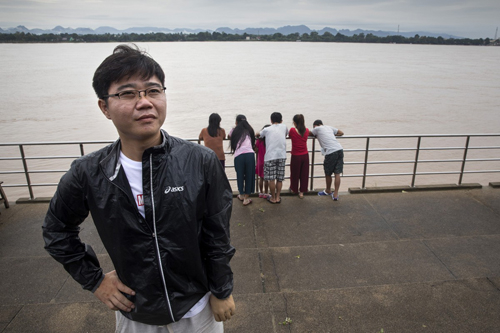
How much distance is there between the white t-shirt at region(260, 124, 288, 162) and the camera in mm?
5383

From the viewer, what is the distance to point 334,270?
11.8 ft

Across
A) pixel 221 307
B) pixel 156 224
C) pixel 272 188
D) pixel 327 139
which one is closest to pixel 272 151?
pixel 272 188

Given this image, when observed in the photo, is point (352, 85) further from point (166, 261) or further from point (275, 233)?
point (166, 261)

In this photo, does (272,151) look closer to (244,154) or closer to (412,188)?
(244,154)

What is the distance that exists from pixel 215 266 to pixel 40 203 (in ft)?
15.9

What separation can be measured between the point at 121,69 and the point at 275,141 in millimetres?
4060

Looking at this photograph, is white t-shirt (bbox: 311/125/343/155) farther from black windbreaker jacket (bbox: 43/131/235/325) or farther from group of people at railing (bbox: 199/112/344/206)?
black windbreaker jacket (bbox: 43/131/235/325)

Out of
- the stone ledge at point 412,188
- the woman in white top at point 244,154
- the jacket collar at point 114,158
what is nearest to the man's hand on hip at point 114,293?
the jacket collar at point 114,158

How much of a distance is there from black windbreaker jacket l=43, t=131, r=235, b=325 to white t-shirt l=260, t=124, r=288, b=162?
3.84m

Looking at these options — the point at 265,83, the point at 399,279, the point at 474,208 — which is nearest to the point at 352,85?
the point at 265,83

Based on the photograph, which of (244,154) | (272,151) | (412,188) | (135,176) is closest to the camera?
(135,176)

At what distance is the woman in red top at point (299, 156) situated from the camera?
549 cm

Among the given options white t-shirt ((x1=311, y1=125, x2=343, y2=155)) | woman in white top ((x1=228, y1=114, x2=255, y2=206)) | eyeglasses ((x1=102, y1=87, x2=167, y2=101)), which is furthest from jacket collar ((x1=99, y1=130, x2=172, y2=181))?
white t-shirt ((x1=311, y1=125, x2=343, y2=155))

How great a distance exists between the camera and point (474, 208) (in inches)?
201
